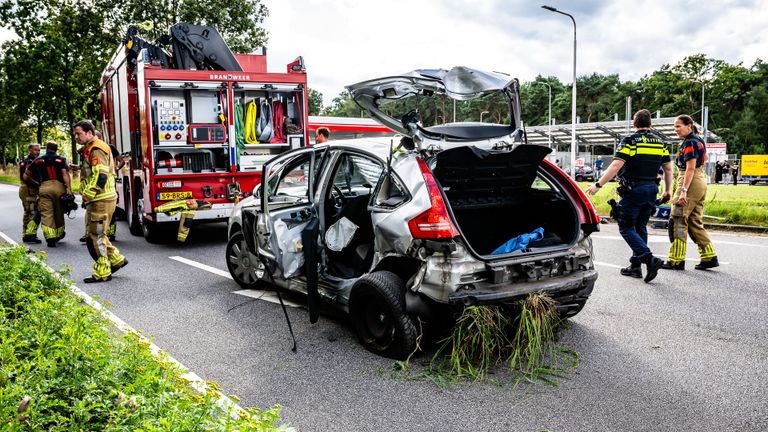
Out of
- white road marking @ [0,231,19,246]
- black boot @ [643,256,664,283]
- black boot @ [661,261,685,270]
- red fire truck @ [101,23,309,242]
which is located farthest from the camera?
white road marking @ [0,231,19,246]

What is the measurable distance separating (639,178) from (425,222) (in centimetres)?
371

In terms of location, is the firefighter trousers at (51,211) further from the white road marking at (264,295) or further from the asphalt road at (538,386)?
the white road marking at (264,295)

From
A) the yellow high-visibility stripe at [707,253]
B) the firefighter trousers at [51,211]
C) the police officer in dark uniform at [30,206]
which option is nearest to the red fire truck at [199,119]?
the firefighter trousers at [51,211]

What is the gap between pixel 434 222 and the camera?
13.2 ft

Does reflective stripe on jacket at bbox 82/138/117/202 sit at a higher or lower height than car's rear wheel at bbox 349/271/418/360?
higher

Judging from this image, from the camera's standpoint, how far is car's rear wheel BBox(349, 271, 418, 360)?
163 inches

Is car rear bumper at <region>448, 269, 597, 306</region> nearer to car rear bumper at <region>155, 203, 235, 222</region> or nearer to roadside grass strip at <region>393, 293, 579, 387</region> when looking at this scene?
roadside grass strip at <region>393, 293, 579, 387</region>

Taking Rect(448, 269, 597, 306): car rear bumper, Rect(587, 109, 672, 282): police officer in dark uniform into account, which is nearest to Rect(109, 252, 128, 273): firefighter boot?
Rect(448, 269, 597, 306): car rear bumper

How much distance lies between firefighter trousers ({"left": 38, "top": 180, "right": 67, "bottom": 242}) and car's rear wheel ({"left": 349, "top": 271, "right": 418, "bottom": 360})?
317 inches

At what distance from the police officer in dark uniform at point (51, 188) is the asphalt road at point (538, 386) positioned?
3.87m

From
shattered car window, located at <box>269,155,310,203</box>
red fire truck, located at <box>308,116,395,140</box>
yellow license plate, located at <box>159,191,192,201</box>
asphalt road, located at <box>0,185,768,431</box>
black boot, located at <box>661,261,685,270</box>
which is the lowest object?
asphalt road, located at <box>0,185,768,431</box>

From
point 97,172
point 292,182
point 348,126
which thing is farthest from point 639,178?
point 348,126

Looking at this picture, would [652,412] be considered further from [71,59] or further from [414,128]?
[71,59]

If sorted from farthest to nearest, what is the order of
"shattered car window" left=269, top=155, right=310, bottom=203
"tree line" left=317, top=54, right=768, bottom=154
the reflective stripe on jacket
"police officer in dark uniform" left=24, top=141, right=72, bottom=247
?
"tree line" left=317, top=54, right=768, bottom=154 < "police officer in dark uniform" left=24, top=141, right=72, bottom=247 < the reflective stripe on jacket < "shattered car window" left=269, top=155, right=310, bottom=203
